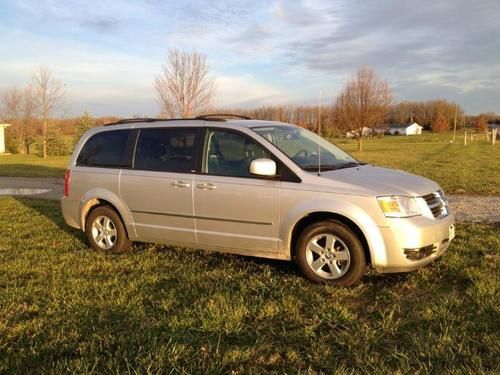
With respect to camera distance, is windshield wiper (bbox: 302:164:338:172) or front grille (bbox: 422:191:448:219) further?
windshield wiper (bbox: 302:164:338:172)

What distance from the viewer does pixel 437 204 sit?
17.3 feet

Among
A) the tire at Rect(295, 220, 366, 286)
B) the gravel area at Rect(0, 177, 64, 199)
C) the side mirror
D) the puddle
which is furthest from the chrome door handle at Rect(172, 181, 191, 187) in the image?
the puddle

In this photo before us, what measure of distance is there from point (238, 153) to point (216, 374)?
2.99 meters

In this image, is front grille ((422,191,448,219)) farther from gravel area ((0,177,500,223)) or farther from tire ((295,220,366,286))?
gravel area ((0,177,500,223))

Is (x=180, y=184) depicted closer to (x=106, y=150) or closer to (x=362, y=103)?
(x=106, y=150)

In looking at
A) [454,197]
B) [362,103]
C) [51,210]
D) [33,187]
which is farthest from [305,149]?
[362,103]

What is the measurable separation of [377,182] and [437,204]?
0.74 m

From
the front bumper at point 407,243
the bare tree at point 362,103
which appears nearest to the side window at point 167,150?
the front bumper at point 407,243

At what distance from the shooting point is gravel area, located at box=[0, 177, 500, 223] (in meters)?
A: 8.88

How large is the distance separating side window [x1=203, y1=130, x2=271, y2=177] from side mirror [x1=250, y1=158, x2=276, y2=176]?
0.68ft

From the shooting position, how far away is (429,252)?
197 inches

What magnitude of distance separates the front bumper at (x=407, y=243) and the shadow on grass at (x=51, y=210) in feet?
15.6

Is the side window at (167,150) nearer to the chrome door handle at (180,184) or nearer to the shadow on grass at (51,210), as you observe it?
the chrome door handle at (180,184)

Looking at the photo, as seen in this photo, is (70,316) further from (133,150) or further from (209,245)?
(133,150)
